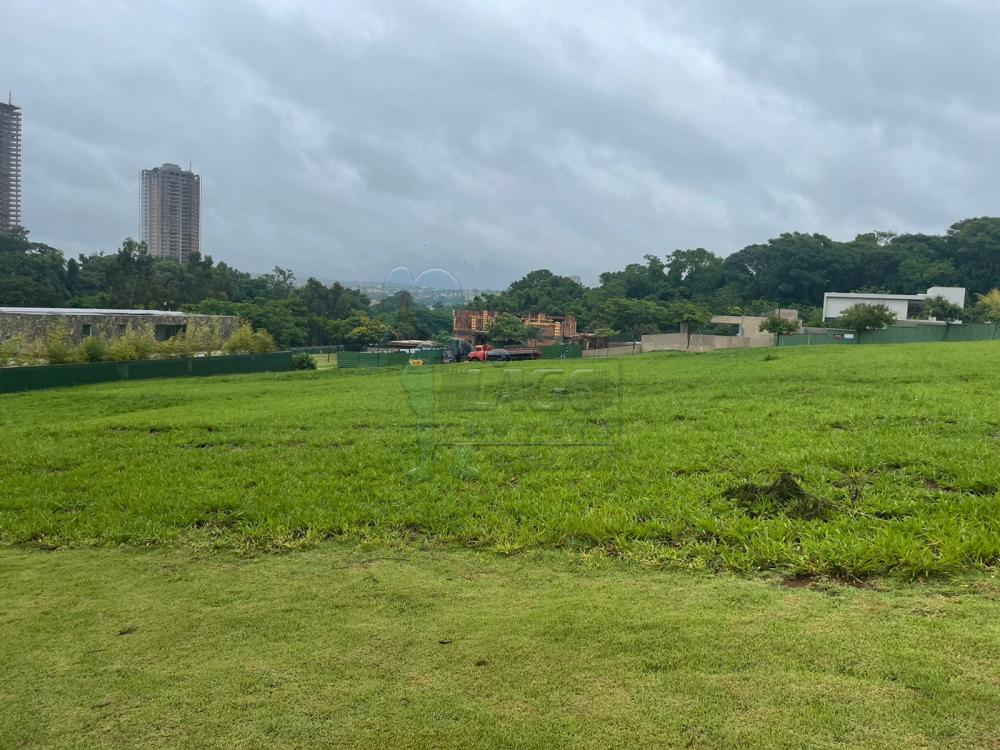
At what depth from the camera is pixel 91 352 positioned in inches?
1085

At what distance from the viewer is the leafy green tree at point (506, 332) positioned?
135 ft

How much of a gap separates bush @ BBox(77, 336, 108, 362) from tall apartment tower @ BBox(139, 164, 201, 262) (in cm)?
9259

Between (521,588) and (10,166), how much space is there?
134793 millimetres

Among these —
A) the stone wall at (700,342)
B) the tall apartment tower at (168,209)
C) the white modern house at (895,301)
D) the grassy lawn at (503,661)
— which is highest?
the tall apartment tower at (168,209)

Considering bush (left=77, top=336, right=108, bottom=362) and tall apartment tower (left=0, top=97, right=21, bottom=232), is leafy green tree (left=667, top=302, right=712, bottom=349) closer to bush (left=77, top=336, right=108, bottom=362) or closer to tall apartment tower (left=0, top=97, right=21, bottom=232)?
bush (left=77, top=336, right=108, bottom=362)

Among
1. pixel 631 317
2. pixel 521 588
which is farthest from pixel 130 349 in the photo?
pixel 631 317

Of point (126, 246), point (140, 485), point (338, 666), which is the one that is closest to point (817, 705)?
point (338, 666)

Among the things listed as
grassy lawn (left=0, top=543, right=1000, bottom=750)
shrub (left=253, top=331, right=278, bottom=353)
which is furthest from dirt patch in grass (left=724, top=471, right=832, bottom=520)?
shrub (left=253, top=331, right=278, bottom=353)

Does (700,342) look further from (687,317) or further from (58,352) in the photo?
(58,352)

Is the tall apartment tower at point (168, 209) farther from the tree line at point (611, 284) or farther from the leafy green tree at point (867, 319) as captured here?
the leafy green tree at point (867, 319)

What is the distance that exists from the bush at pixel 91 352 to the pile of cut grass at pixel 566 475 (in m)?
18.7

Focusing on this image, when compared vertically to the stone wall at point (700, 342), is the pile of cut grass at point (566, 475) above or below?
below

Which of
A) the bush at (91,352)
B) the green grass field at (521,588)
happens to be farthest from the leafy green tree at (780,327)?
the green grass field at (521,588)

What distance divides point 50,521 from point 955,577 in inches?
241
